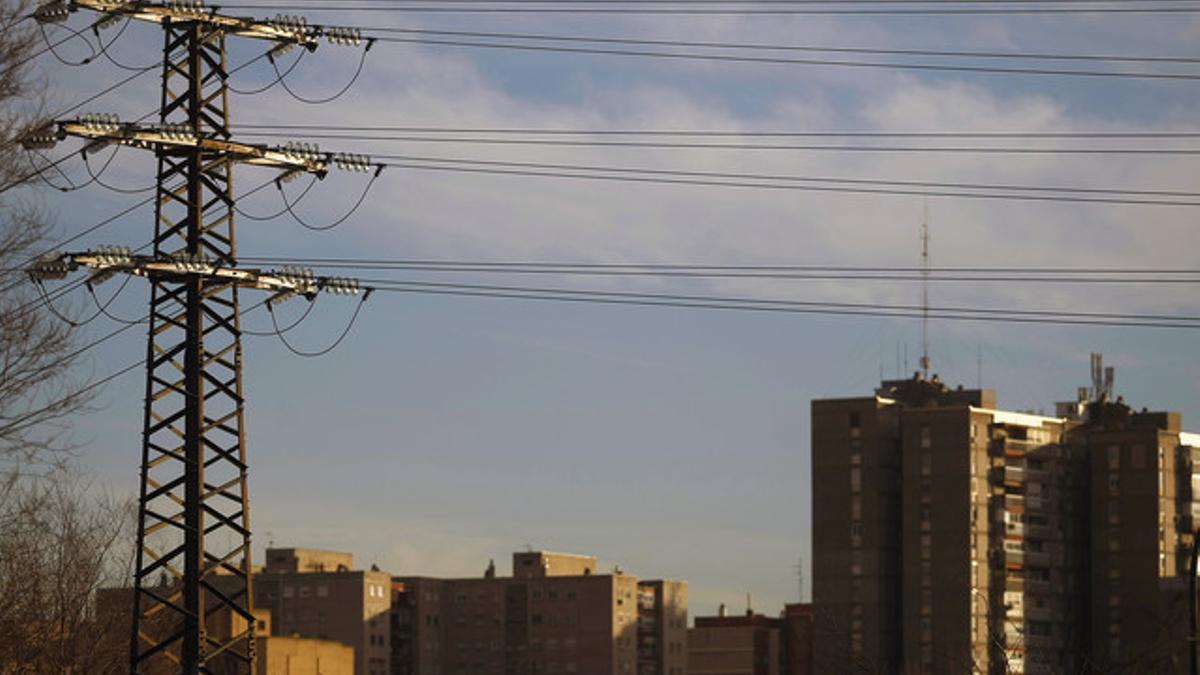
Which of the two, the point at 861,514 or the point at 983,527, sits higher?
the point at 861,514

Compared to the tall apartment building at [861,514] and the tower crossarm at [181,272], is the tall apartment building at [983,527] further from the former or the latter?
the tower crossarm at [181,272]

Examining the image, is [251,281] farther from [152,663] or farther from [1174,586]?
[1174,586]

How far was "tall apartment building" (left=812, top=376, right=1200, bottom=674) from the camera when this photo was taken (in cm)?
18488

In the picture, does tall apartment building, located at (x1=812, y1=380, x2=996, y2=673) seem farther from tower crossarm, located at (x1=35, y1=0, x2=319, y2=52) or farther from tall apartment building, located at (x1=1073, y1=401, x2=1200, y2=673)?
tower crossarm, located at (x1=35, y1=0, x2=319, y2=52)

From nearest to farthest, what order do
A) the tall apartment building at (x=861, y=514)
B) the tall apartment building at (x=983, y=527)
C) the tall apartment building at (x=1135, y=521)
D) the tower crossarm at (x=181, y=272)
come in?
the tower crossarm at (x=181, y=272) < the tall apartment building at (x=983, y=527) < the tall apartment building at (x=861, y=514) < the tall apartment building at (x=1135, y=521)

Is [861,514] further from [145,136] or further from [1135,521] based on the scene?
Result: [145,136]

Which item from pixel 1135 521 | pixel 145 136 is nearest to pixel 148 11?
pixel 145 136

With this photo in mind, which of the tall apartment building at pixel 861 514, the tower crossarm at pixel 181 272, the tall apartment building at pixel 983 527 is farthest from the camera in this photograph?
the tall apartment building at pixel 861 514

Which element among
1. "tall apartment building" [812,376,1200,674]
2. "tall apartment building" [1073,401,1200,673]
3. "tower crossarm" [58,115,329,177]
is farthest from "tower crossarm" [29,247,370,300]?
"tall apartment building" [1073,401,1200,673]

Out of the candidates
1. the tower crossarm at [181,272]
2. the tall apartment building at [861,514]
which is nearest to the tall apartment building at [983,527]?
the tall apartment building at [861,514]

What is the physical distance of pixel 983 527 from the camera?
188m

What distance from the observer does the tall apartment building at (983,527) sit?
185 metres

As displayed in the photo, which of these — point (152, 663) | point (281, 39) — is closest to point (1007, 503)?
point (152, 663)

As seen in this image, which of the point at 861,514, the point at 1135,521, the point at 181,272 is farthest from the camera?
the point at 1135,521
